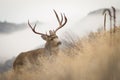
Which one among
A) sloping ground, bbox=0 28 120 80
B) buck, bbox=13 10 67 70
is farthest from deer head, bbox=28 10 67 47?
sloping ground, bbox=0 28 120 80

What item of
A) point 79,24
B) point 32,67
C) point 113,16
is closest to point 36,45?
point 32,67

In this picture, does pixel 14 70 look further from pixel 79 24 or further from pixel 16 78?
pixel 79 24

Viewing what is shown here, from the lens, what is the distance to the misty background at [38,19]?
3.51 metres

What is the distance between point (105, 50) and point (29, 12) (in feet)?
2.64

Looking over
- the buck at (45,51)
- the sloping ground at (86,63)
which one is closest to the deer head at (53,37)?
the buck at (45,51)

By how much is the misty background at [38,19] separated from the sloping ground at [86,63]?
0.13m

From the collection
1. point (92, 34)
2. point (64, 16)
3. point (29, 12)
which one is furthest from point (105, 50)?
point (29, 12)

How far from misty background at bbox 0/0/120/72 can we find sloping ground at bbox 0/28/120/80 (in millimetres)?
131

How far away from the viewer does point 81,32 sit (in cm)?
349

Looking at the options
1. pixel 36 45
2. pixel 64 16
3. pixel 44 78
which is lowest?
pixel 44 78

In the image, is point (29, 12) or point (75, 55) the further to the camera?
point (29, 12)

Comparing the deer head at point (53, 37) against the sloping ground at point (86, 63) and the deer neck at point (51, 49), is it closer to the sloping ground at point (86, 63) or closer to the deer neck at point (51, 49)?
the deer neck at point (51, 49)

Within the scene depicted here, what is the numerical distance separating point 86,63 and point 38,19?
63 centimetres

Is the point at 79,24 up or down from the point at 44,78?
up
